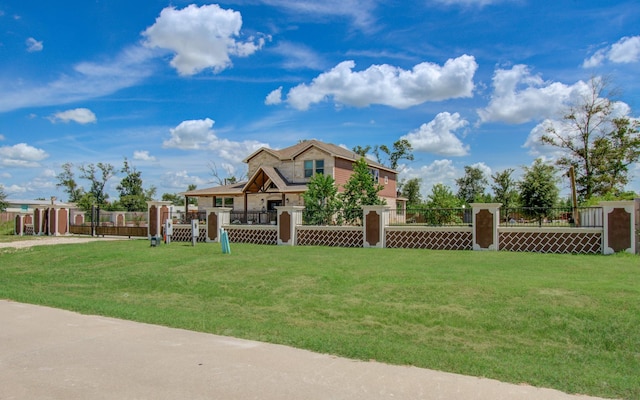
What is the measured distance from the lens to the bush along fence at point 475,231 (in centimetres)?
1623

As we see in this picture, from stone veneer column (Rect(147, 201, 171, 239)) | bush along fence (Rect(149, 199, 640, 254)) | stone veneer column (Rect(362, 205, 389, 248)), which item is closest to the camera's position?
bush along fence (Rect(149, 199, 640, 254))

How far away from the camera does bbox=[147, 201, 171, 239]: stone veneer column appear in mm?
27391

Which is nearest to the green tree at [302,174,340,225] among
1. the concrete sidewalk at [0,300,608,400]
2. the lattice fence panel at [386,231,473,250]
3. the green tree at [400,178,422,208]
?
the lattice fence panel at [386,231,473,250]

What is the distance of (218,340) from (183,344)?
531 millimetres

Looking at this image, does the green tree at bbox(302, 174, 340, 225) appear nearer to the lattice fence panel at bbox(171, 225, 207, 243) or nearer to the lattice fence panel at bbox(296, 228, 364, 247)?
the lattice fence panel at bbox(296, 228, 364, 247)

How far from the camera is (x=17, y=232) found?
128ft

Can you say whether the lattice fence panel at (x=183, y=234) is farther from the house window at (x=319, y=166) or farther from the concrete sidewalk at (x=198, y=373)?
the concrete sidewalk at (x=198, y=373)

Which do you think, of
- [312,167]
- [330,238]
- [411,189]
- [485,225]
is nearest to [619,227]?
[485,225]

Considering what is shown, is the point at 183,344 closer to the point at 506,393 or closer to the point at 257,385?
the point at 257,385

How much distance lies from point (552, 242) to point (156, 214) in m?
21.0

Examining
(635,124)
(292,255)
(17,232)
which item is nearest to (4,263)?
(292,255)

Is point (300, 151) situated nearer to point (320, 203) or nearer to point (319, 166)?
point (319, 166)

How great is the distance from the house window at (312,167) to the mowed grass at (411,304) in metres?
19.9

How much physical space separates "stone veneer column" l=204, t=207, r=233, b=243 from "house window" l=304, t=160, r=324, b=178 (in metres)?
12.0
